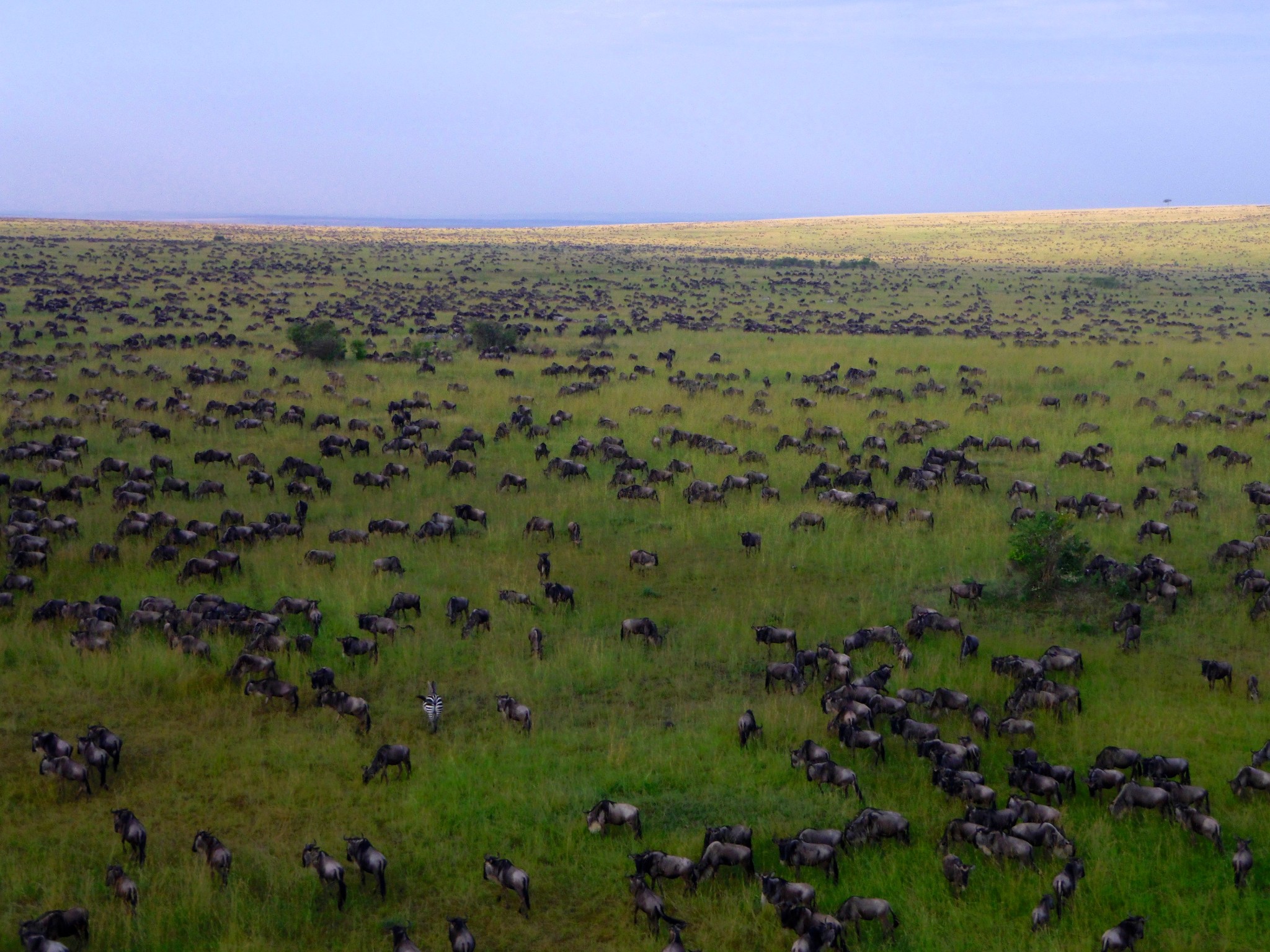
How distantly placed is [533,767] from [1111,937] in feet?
18.9

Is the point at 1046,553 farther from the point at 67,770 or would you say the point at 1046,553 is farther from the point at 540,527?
the point at 67,770

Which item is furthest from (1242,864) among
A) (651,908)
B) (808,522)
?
(808,522)

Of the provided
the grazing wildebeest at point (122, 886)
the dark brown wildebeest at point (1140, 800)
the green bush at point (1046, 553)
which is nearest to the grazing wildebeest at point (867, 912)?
the dark brown wildebeest at point (1140, 800)

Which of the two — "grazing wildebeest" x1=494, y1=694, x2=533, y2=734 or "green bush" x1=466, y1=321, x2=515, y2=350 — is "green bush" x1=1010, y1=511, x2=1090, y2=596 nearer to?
"grazing wildebeest" x1=494, y1=694, x2=533, y2=734

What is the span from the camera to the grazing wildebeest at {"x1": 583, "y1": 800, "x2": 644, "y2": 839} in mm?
9977

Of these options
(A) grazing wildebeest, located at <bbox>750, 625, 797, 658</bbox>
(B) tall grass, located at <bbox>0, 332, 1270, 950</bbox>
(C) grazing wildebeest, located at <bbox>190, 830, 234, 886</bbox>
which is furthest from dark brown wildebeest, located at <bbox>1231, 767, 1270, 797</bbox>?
(C) grazing wildebeest, located at <bbox>190, 830, 234, 886</bbox>

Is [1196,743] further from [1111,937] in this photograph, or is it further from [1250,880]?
[1111,937]

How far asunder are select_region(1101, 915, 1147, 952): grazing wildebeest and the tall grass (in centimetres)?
24

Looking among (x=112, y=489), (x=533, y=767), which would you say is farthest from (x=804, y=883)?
(x=112, y=489)

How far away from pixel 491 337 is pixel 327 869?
3452 centimetres

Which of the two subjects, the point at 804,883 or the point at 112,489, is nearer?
the point at 804,883

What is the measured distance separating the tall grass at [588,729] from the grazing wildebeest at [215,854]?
0.12 meters

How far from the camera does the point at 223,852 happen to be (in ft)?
30.0

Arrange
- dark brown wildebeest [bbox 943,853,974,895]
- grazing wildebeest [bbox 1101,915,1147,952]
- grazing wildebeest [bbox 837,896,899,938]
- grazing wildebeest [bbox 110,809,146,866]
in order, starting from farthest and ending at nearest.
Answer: grazing wildebeest [bbox 110,809,146,866], dark brown wildebeest [bbox 943,853,974,895], grazing wildebeest [bbox 837,896,899,938], grazing wildebeest [bbox 1101,915,1147,952]
